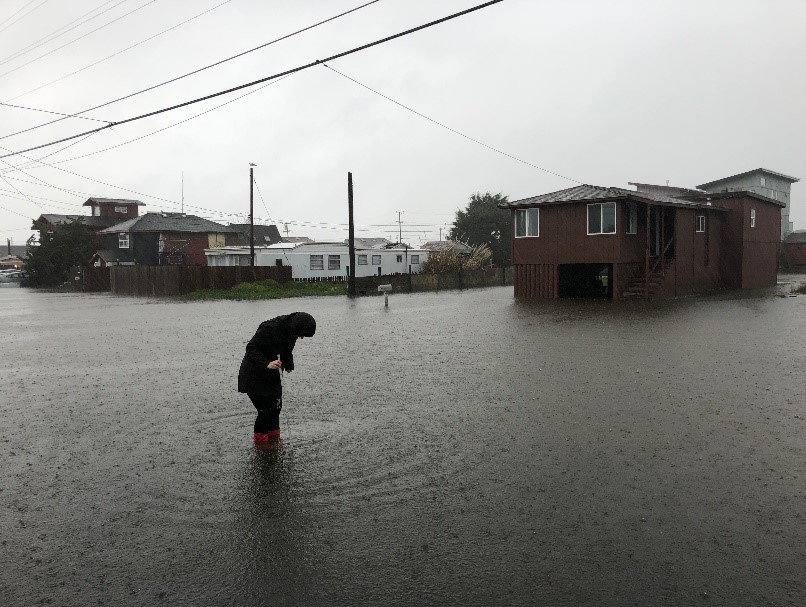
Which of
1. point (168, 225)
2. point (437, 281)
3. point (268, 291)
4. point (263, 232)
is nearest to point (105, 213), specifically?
point (168, 225)

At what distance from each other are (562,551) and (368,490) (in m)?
1.80

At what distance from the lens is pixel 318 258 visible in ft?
170

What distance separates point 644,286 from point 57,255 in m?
55.1

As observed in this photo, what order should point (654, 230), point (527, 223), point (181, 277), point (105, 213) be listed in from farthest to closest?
point (105, 213)
point (181, 277)
point (654, 230)
point (527, 223)

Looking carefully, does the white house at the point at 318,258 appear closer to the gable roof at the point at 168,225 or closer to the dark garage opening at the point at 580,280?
the gable roof at the point at 168,225

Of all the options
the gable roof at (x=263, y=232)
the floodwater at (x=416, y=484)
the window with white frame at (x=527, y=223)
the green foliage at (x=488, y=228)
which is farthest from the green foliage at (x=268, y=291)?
the gable roof at (x=263, y=232)

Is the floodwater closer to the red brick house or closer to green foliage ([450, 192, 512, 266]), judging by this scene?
the red brick house

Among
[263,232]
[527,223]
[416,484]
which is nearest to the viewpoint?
[416,484]

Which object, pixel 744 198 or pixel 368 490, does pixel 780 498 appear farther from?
pixel 744 198

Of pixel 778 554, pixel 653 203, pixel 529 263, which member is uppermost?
pixel 653 203

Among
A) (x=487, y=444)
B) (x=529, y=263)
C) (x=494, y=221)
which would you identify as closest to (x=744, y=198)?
(x=529, y=263)

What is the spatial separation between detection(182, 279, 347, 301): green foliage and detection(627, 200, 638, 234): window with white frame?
59.5 ft

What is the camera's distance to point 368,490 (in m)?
Answer: 5.48

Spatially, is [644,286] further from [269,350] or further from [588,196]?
[269,350]
